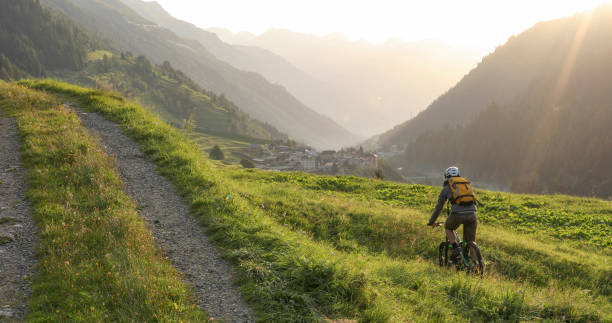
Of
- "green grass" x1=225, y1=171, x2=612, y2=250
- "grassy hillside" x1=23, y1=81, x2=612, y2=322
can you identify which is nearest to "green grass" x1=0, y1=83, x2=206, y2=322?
"grassy hillside" x1=23, y1=81, x2=612, y2=322

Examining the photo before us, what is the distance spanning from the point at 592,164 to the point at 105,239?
827 feet

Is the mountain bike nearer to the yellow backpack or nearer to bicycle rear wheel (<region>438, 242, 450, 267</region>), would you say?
bicycle rear wheel (<region>438, 242, 450, 267</region>)

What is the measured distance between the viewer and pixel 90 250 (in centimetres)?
819

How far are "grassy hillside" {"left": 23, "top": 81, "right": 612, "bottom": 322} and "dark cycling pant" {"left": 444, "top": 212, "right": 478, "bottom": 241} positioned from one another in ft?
4.49

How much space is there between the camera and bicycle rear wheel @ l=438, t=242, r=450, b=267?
11.8 m

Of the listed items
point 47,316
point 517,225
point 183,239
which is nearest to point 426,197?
point 517,225

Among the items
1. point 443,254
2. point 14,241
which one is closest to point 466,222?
point 443,254

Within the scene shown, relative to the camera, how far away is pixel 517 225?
1906 cm

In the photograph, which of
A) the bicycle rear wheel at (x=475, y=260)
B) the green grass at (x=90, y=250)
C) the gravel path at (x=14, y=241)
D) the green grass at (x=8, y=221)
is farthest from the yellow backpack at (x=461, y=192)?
the green grass at (x=8, y=221)

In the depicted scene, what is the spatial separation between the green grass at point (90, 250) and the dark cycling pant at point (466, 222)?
814 cm

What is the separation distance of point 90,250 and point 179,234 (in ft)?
8.09

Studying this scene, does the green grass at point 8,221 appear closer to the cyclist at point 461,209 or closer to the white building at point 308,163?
the cyclist at point 461,209

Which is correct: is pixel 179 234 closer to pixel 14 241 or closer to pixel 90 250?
pixel 90 250

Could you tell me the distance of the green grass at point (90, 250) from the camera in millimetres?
6551
